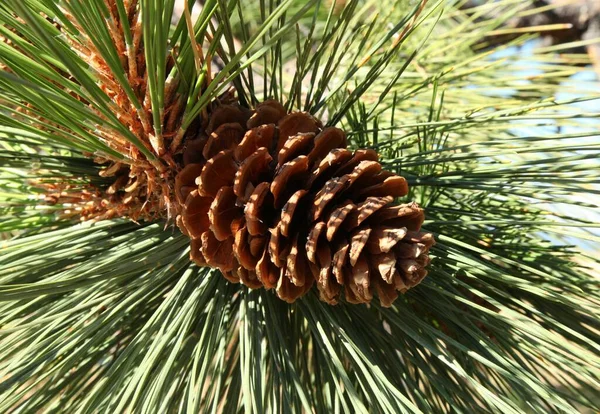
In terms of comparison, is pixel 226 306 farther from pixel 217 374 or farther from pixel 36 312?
pixel 36 312

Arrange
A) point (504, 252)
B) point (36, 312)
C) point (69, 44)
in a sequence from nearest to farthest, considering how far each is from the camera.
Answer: point (69, 44), point (36, 312), point (504, 252)

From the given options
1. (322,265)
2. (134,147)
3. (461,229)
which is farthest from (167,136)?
(461,229)

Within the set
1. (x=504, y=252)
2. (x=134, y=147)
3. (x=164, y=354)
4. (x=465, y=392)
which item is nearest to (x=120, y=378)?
(x=164, y=354)

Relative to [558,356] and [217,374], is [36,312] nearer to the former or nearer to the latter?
[217,374]

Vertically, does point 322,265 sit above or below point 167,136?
below

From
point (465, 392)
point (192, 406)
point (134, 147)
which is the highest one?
point (134, 147)

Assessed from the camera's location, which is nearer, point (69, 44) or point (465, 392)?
point (69, 44)

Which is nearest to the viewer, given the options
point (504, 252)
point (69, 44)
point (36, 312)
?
point (69, 44)
